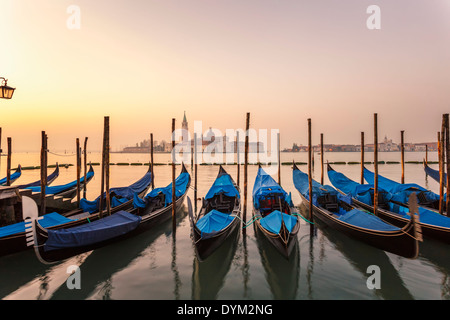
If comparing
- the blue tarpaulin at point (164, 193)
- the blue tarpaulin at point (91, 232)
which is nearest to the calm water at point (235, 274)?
the blue tarpaulin at point (91, 232)

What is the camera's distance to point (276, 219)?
22.0ft

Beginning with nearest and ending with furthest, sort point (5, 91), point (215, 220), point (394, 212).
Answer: point (5, 91) → point (215, 220) → point (394, 212)

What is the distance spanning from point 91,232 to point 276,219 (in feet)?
16.3

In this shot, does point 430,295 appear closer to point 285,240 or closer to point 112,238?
point 285,240

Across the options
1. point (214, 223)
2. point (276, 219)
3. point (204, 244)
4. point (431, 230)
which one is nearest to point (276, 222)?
point (276, 219)

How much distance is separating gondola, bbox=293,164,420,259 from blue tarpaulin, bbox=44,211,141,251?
6.32 meters

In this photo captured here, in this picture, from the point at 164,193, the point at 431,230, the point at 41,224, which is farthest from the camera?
the point at 164,193

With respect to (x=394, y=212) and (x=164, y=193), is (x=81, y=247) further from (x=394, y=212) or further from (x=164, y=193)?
(x=394, y=212)

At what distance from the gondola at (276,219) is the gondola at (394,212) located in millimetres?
2528

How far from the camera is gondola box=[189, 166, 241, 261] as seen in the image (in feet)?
17.7

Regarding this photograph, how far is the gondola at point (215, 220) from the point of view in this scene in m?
5.41

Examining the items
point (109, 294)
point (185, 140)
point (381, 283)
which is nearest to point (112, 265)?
point (109, 294)

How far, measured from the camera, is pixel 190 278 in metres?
5.20

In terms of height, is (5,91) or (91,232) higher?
(5,91)
